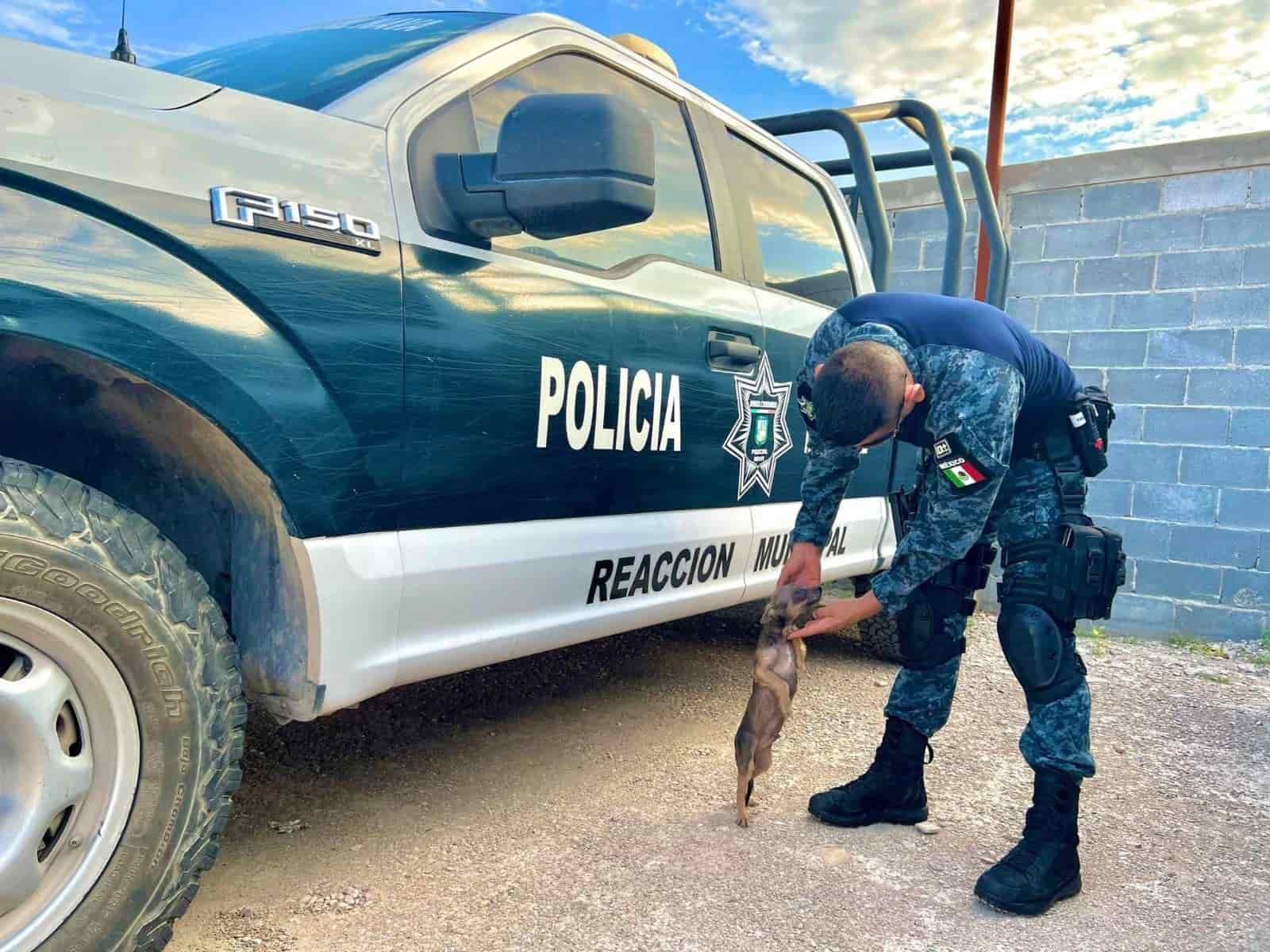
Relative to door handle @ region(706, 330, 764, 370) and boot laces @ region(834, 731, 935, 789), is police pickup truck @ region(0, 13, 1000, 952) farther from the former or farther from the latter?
boot laces @ region(834, 731, 935, 789)

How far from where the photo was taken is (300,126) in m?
1.71

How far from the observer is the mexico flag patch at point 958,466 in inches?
81.2

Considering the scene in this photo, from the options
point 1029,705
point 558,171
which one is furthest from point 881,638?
point 558,171

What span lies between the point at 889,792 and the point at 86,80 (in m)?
2.28

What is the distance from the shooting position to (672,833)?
237cm

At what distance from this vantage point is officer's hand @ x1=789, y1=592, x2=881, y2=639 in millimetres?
2205

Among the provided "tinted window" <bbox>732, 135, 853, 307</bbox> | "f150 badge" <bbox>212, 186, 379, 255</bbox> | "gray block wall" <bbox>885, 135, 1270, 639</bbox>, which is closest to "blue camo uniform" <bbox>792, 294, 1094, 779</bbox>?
"tinted window" <bbox>732, 135, 853, 307</bbox>

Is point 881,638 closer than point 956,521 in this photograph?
No

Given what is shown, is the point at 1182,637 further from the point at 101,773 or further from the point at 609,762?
the point at 101,773

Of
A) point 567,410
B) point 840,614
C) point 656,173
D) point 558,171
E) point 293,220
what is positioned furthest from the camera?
point 656,173

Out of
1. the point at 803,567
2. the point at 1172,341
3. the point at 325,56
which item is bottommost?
the point at 803,567

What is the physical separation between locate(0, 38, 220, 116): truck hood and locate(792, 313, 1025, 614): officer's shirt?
142cm

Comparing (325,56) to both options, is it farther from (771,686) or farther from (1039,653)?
(1039,653)

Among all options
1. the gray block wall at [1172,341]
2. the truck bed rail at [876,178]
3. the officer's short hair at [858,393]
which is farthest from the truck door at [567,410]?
the gray block wall at [1172,341]
